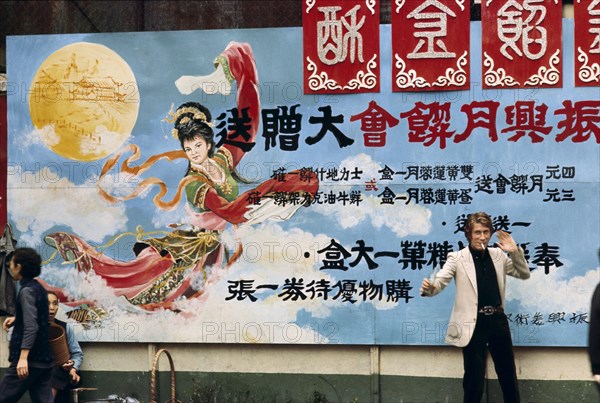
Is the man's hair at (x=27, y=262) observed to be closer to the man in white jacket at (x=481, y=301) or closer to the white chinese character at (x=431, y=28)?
the man in white jacket at (x=481, y=301)

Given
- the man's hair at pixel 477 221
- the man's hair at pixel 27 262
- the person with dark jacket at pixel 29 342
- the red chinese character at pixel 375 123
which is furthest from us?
the red chinese character at pixel 375 123

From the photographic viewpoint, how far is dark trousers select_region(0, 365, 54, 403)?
8.23m

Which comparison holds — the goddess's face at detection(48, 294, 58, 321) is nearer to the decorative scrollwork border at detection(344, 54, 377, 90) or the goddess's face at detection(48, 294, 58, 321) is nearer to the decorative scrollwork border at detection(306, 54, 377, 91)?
the decorative scrollwork border at detection(306, 54, 377, 91)

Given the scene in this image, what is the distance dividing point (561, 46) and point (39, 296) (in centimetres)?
563

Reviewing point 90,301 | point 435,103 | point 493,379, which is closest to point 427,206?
point 435,103

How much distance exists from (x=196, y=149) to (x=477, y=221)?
3024mm

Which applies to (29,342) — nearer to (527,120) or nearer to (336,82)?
(336,82)

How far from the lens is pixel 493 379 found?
9812 mm

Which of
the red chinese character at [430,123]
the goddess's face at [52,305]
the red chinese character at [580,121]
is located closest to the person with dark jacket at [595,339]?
the red chinese character at [580,121]

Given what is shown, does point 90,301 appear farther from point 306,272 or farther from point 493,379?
point 493,379

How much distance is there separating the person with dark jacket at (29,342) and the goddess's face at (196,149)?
2.29 m

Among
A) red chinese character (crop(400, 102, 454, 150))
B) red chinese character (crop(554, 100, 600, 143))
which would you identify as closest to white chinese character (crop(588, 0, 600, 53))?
red chinese character (crop(554, 100, 600, 143))

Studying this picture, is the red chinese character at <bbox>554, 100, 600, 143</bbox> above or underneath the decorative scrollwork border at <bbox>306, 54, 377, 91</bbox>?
underneath

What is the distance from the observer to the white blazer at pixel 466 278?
9.26 m
